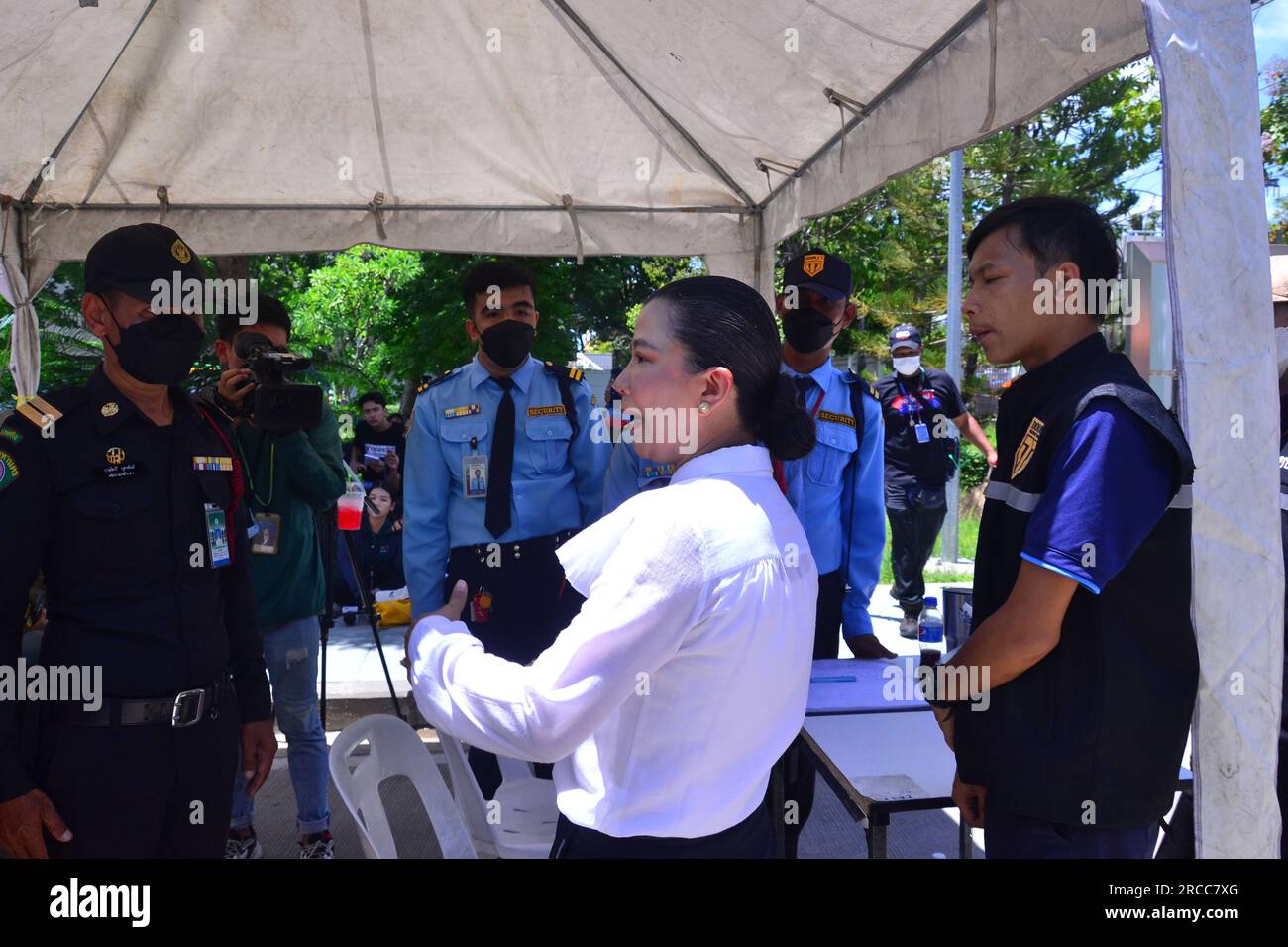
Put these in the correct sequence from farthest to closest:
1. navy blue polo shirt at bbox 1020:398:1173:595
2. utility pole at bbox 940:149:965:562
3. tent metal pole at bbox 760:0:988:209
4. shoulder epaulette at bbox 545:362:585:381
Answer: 1. utility pole at bbox 940:149:965:562
2. shoulder epaulette at bbox 545:362:585:381
3. tent metal pole at bbox 760:0:988:209
4. navy blue polo shirt at bbox 1020:398:1173:595

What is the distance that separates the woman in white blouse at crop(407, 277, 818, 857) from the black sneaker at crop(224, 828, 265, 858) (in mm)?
2332

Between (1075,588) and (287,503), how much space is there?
8.57 feet

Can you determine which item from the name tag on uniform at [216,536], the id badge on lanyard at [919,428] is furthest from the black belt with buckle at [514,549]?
the id badge on lanyard at [919,428]

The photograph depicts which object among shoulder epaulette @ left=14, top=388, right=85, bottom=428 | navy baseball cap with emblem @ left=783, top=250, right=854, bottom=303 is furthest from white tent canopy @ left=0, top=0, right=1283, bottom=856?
shoulder epaulette @ left=14, top=388, right=85, bottom=428

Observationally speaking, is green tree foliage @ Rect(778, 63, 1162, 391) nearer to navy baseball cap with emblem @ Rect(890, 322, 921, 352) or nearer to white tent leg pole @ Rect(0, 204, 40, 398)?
navy baseball cap with emblem @ Rect(890, 322, 921, 352)

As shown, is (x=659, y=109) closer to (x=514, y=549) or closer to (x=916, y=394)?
(x=514, y=549)

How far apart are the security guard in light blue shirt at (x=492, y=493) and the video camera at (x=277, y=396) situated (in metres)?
0.44

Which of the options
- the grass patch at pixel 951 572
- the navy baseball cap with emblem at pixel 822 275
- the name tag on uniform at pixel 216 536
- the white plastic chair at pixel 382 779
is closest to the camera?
the white plastic chair at pixel 382 779

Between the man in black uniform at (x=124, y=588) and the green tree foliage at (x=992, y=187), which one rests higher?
the green tree foliage at (x=992, y=187)

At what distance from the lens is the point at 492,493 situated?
3.11 metres

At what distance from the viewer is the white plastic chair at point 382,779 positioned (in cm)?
185

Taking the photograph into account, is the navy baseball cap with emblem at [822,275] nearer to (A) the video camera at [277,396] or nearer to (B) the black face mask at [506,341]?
(B) the black face mask at [506,341]

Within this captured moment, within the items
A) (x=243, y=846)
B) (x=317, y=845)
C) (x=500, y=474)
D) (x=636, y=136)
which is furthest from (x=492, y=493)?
(x=636, y=136)

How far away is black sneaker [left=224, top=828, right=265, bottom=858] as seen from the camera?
3.21 m
